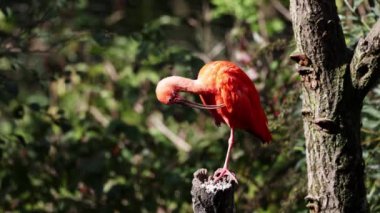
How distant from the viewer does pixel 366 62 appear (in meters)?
3.09

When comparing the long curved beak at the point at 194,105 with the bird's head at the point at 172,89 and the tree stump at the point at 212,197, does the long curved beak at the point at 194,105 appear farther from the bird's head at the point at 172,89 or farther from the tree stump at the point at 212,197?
the tree stump at the point at 212,197

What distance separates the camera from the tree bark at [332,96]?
3.08m

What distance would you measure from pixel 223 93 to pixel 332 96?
49 cm

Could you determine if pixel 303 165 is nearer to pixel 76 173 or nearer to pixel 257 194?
pixel 257 194

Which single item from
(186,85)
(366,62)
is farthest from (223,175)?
(366,62)

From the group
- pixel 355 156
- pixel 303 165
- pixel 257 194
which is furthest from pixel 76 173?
pixel 355 156

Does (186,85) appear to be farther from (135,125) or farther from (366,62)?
(135,125)

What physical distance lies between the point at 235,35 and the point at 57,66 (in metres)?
1.32

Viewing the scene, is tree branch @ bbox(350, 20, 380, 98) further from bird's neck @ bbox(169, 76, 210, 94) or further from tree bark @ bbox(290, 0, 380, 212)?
bird's neck @ bbox(169, 76, 210, 94)

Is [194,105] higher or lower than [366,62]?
lower

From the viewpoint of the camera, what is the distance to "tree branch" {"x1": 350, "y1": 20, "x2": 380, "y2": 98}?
120 inches

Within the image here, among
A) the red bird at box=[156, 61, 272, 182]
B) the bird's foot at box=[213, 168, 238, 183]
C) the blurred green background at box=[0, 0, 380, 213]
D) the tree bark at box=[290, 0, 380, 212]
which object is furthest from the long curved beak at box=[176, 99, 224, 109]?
the blurred green background at box=[0, 0, 380, 213]

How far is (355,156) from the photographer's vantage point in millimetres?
3203

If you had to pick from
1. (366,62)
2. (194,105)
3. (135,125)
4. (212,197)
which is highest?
(366,62)
